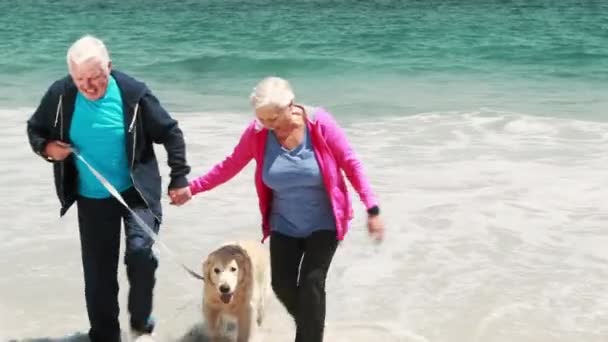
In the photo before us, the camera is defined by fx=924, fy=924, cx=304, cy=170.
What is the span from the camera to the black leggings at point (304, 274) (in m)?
4.49

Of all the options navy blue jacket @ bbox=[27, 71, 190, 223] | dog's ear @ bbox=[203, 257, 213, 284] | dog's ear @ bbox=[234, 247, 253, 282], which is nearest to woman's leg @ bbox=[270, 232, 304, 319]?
dog's ear @ bbox=[234, 247, 253, 282]

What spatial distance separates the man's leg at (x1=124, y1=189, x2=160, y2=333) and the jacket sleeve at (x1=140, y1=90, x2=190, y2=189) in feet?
0.67

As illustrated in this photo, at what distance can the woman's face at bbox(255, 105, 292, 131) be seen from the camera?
13.7 feet

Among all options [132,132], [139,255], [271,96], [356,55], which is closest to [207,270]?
[139,255]

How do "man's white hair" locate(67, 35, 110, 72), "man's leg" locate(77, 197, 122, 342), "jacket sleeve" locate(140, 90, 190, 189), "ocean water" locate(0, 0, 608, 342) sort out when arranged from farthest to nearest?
1. "ocean water" locate(0, 0, 608, 342)
2. "man's leg" locate(77, 197, 122, 342)
3. "jacket sleeve" locate(140, 90, 190, 189)
4. "man's white hair" locate(67, 35, 110, 72)

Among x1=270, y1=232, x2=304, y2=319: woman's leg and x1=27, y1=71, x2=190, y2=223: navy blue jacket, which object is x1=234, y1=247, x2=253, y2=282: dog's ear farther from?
x1=27, y1=71, x2=190, y2=223: navy blue jacket

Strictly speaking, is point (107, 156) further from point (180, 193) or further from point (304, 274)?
point (304, 274)

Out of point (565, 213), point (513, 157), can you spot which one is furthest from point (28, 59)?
point (565, 213)

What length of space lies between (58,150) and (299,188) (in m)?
1.15

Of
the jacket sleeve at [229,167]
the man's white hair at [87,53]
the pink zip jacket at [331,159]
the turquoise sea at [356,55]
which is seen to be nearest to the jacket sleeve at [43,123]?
the man's white hair at [87,53]

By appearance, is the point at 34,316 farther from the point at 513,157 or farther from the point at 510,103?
the point at 510,103

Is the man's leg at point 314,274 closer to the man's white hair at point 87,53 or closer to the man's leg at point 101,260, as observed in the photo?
the man's leg at point 101,260

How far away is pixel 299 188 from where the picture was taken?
14.6ft

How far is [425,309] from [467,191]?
329 cm
